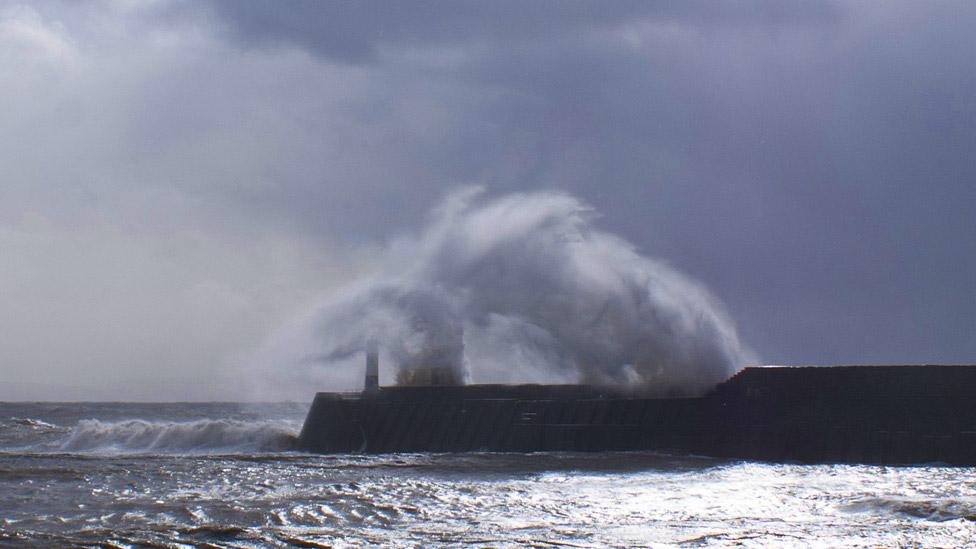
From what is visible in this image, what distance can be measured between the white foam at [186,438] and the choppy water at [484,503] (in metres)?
7.34

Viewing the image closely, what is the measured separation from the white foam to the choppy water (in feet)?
24.1

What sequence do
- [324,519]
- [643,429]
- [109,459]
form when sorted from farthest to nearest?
1. [109,459]
2. [643,429]
3. [324,519]

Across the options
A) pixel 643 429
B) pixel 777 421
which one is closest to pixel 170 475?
pixel 643 429

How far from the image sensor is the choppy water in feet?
53.2

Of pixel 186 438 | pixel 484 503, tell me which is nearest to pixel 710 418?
pixel 484 503

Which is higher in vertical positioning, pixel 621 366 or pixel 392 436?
pixel 621 366

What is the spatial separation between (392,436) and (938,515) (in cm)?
2016

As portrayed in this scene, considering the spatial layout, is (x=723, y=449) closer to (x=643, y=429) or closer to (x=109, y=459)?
(x=643, y=429)

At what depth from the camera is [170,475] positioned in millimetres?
26922

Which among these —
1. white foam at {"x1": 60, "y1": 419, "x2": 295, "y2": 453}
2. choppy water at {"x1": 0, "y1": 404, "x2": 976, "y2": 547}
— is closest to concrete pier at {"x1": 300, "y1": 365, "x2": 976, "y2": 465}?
choppy water at {"x1": 0, "y1": 404, "x2": 976, "y2": 547}

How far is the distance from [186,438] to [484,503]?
23807 mm

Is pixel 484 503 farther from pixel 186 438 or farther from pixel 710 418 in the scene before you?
pixel 186 438

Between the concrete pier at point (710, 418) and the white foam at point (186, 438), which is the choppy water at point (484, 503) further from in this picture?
the white foam at point (186, 438)

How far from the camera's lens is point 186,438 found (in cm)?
4088
